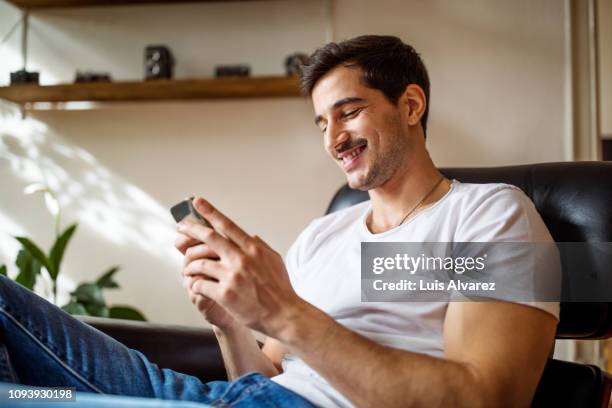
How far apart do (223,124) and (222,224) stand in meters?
1.84

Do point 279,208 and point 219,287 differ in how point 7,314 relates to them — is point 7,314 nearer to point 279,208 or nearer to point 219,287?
point 219,287

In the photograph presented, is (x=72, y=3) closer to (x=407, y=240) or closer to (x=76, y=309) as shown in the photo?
(x=76, y=309)

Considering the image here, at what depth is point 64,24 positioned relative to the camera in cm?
267

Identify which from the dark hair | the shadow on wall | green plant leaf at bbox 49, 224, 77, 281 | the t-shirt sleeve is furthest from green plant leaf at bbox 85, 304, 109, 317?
the t-shirt sleeve

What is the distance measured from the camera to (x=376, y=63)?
1.19 m

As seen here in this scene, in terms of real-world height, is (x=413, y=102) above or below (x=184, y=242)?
above

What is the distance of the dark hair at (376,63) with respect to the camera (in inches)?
47.1

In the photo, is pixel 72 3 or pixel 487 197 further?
pixel 72 3

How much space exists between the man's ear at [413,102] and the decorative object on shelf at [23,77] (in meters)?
1.88

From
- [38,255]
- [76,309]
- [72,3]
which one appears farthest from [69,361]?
[72,3]

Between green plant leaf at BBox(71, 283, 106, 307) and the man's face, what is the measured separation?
4.17 ft

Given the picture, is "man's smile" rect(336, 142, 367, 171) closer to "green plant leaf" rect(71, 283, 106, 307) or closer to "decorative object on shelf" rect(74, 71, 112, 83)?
"green plant leaf" rect(71, 283, 106, 307)

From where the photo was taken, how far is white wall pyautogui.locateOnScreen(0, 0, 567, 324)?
2414mm

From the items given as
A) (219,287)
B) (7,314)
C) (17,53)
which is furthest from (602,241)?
(17,53)
